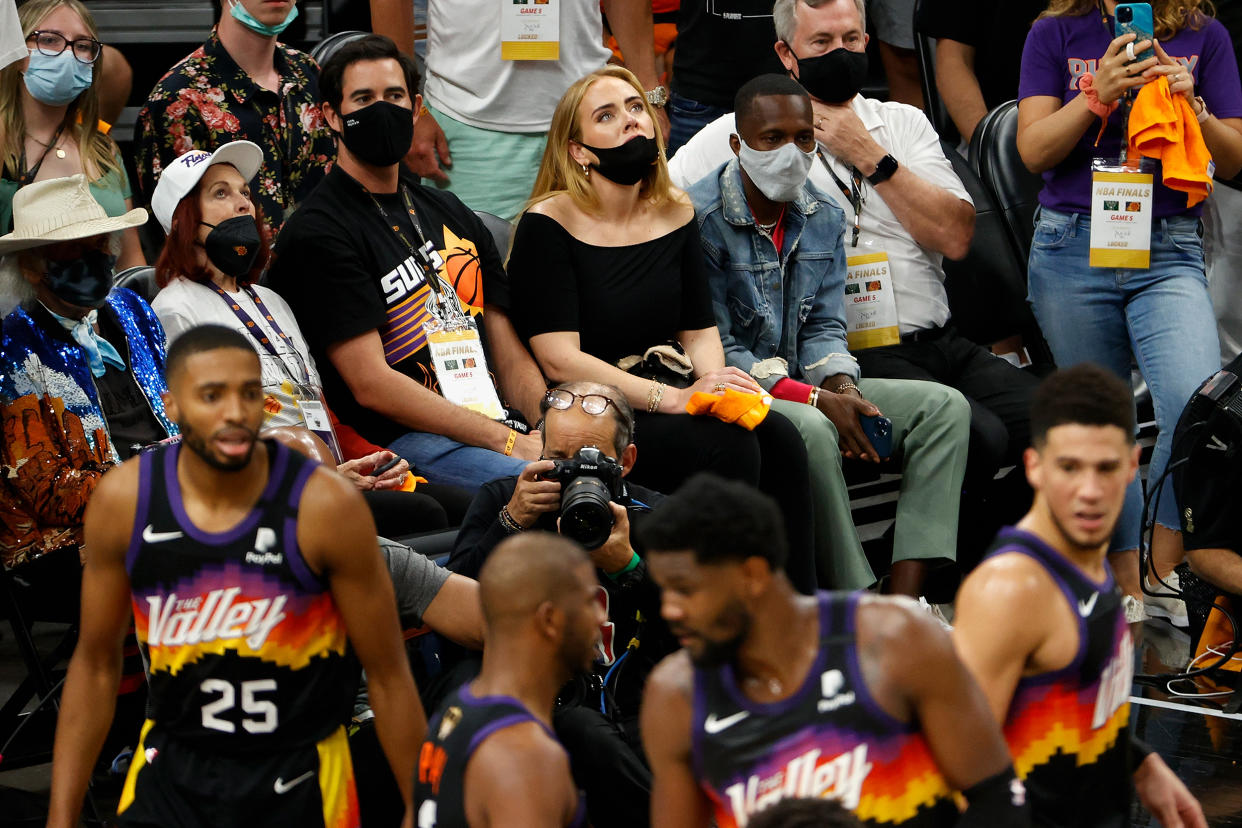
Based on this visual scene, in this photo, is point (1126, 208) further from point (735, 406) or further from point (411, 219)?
point (411, 219)

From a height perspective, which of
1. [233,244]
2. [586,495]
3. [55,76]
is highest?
[55,76]

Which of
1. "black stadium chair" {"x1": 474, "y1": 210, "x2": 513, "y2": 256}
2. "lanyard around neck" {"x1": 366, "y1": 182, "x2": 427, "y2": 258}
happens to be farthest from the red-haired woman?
"black stadium chair" {"x1": 474, "y1": 210, "x2": 513, "y2": 256}

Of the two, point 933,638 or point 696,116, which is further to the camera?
point 696,116

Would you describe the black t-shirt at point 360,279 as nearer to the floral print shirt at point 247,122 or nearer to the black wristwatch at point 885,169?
the floral print shirt at point 247,122

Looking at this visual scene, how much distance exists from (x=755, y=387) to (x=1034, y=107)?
4.83 feet

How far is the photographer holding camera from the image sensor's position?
10.8 feet

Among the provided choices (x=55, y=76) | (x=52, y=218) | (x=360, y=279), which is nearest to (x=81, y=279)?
(x=52, y=218)

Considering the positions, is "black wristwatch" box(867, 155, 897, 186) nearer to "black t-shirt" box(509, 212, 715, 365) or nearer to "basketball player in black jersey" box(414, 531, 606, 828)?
"black t-shirt" box(509, 212, 715, 365)

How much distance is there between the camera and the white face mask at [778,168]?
4.70 m

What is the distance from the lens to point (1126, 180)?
15.9ft

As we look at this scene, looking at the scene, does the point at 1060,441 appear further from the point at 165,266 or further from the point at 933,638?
the point at 165,266

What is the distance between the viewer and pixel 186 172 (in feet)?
13.7

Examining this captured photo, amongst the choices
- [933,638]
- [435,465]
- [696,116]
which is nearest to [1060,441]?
[933,638]

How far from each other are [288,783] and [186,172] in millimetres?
2013
